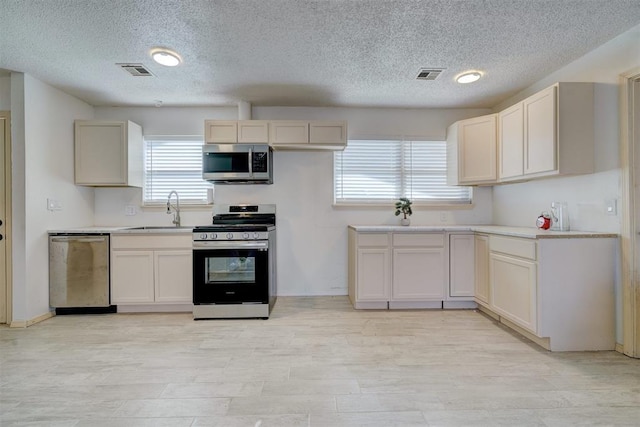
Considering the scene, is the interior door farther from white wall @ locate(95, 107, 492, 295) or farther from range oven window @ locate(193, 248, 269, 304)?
range oven window @ locate(193, 248, 269, 304)

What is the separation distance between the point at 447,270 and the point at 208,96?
132 inches

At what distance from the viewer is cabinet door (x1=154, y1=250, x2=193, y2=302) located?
3.46 m

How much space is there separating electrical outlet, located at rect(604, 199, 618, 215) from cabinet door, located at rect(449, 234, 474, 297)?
120cm

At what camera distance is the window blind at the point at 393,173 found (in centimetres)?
418

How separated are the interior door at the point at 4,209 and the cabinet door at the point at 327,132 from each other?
3.01 m

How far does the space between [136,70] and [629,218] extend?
4.30 meters

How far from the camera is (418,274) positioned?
3.53 m

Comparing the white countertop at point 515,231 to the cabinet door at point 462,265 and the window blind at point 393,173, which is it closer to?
the cabinet door at point 462,265

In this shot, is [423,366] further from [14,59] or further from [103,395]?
[14,59]

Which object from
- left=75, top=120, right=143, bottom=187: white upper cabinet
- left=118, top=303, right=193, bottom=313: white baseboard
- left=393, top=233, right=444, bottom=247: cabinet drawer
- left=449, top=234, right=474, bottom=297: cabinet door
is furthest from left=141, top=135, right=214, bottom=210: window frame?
left=449, top=234, right=474, bottom=297: cabinet door

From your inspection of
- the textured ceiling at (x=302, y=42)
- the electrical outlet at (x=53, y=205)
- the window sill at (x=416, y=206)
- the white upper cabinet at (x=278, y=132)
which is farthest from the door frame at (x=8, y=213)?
the window sill at (x=416, y=206)

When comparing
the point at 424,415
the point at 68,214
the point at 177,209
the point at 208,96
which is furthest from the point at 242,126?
the point at 424,415

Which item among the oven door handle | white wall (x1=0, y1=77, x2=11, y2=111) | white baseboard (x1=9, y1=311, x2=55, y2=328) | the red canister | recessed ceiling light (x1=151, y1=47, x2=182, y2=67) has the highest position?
recessed ceiling light (x1=151, y1=47, x2=182, y2=67)

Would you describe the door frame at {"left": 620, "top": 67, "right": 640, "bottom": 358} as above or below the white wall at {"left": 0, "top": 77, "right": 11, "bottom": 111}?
below
